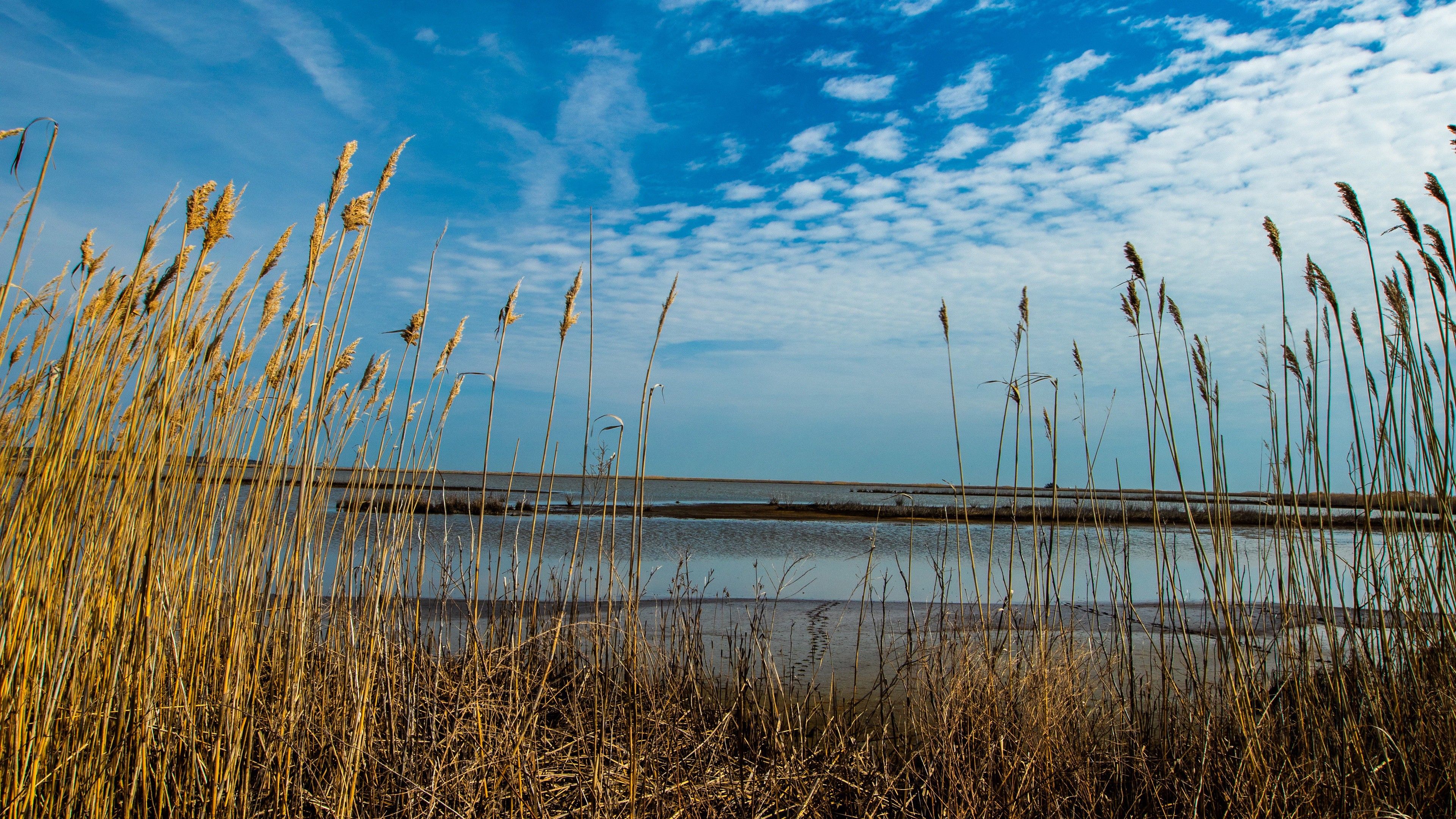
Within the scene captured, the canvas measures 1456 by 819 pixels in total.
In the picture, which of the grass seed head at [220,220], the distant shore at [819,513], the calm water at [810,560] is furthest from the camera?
the distant shore at [819,513]

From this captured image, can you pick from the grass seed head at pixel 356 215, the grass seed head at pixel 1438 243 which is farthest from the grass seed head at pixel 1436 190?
the grass seed head at pixel 356 215

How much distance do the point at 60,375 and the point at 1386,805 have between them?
3571 millimetres

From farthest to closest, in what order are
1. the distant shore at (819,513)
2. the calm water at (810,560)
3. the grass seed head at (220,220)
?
the distant shore at (819,513), the calm water at (810,560), the grass seed head at (220,220)

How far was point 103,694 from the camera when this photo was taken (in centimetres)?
174

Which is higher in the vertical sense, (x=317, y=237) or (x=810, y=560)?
(x=317, y=237)

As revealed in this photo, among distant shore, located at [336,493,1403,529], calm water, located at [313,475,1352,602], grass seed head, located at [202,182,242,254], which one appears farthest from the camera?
distant shore, located at [336,493,1403,529]

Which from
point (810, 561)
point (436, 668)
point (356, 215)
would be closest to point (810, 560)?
point (810, 561)

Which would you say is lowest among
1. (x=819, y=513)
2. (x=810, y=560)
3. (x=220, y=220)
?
(x=810, y=560)

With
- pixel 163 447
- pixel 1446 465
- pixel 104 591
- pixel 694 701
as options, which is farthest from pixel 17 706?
pixel 1446 465

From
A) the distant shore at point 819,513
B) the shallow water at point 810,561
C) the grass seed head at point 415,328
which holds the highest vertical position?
the grass seed head at point 415,328

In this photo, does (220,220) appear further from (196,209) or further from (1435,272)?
(1435,272)

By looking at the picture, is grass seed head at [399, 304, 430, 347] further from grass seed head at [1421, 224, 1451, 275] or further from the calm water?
grass seed head at [1421, 224, 1451, 275]

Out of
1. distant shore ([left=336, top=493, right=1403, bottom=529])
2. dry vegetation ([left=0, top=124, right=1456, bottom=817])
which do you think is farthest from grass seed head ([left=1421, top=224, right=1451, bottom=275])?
distant shore ([left=336, top=493, right=1403, bottom=529])

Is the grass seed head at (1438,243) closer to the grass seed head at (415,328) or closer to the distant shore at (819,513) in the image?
the grass seed head at (415,328)
